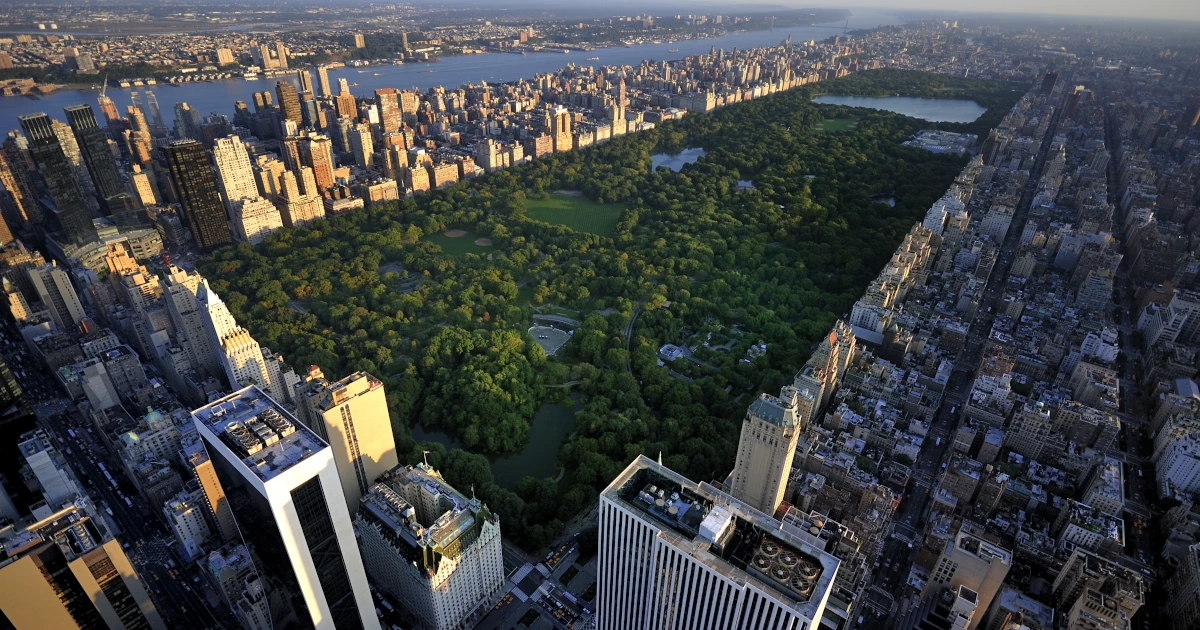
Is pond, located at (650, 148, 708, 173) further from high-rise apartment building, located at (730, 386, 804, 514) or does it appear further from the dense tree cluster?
high-rise apartment building, located at (730, 386, 804, 514)

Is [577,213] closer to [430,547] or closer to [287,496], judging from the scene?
[430,547]

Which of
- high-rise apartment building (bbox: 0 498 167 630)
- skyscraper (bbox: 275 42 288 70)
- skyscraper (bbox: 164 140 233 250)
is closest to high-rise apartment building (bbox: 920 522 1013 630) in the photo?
high-rise apartment building (bbox: 0 498 167 630)

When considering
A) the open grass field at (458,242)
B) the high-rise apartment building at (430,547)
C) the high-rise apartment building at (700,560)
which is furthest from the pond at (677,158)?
the high-rise apartment building at (700,560)

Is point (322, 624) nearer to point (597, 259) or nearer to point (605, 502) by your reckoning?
point (605, 502)

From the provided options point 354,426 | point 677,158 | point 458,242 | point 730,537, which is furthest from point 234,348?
point 677,158

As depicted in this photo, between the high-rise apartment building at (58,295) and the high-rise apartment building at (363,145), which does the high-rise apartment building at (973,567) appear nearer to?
the high-rise apartment building at (58,295)

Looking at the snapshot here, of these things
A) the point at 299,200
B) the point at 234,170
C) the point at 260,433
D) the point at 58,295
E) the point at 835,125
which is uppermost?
the point at 260,433

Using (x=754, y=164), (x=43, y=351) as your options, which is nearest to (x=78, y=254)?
(x=43, y=351)
